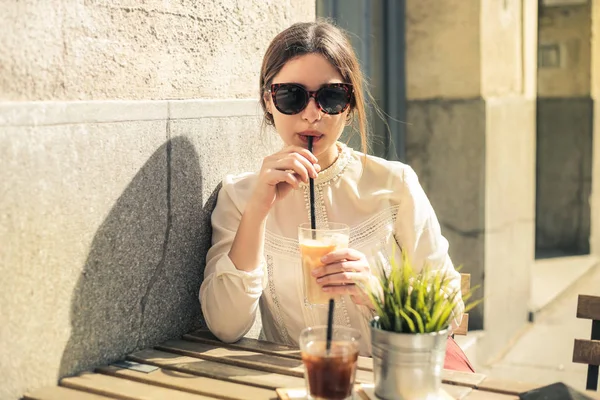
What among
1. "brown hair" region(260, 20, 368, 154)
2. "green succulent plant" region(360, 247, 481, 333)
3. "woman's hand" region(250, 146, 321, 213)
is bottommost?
"green succulent plant" region(360, 247, 481, 333)

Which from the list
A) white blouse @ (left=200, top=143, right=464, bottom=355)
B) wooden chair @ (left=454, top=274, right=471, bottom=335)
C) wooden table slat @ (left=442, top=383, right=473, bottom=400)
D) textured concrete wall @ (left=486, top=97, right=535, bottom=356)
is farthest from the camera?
textured concrete wall @ (left=486, top=97, right=535, bottom=356)

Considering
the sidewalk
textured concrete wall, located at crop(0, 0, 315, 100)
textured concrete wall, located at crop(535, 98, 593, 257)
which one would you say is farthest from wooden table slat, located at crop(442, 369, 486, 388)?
textured concrete wall, located at crop(535, 98, 593, 257)

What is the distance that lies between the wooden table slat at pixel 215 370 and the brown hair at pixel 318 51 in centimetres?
86

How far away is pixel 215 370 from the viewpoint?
2.10 metres

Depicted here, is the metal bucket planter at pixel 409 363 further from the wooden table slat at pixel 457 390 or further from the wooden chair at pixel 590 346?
the wooden chair at pixel 590 346

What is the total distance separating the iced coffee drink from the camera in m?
1.74

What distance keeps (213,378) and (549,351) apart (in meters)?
3.70

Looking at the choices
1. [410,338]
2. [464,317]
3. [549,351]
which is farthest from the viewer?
[549,351]

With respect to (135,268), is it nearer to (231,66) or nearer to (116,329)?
(116,329)

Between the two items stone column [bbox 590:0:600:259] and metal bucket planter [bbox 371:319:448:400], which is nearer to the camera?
metal bucket planter [bbox 371:319:448:400]

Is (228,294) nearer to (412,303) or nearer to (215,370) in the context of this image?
(215,370)

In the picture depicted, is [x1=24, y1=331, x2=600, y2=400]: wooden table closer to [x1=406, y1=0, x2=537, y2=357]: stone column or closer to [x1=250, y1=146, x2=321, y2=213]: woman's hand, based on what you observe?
[x1=250, y1=146, x2=321, y2=213]: woman's hand

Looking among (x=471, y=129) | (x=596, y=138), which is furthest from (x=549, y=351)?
(x=596, y=138)

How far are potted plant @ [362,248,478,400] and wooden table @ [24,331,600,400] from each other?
0.12 m
